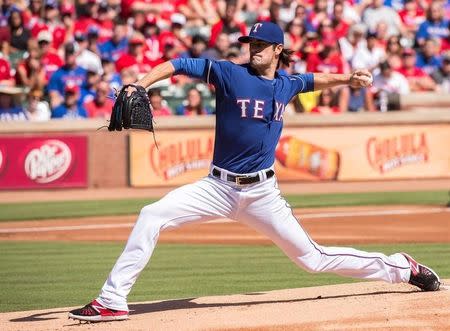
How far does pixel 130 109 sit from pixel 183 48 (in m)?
12.7

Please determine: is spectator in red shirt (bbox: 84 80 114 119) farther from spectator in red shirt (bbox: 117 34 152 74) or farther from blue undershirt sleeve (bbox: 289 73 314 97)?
blue undershirt sleeve (bbox: 289 73 314 97)

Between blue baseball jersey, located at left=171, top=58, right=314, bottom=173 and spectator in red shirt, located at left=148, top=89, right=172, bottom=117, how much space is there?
10324 millimetres

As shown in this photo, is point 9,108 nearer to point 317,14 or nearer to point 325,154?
point 325,154

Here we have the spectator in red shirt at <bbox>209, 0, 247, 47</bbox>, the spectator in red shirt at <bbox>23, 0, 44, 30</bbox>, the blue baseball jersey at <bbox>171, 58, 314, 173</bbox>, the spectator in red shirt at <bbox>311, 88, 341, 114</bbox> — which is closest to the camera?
the blue baseball jersey at <bbox>171, 58, 314, 173</bbox>

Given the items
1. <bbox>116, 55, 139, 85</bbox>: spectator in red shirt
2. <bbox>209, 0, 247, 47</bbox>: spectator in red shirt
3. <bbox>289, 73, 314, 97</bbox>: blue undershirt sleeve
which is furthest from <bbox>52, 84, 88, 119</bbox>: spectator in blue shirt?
<bbox>289, 73, 314, 97</bbox>: blue undershirt sleeve

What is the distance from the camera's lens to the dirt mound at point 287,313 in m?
6.71

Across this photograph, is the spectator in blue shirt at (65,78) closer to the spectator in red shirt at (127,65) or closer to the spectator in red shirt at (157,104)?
the spectator in red shirt at (127,65)

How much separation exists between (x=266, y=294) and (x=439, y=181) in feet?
37.2

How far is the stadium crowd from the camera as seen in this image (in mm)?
17953

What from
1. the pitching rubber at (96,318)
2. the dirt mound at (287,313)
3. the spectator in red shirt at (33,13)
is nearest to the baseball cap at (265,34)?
the dirt mound at (287,313)

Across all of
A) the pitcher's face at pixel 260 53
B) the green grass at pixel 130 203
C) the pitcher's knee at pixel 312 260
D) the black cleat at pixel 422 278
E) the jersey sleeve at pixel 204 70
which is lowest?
the green grass at pixel 130 203

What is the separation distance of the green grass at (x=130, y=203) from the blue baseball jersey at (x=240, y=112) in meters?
8.22

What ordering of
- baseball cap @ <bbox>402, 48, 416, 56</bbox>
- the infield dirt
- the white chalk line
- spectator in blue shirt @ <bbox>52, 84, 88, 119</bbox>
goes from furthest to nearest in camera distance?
baseball cap @ <bbox>402, 48, 416, 56</bbox>
spectator in blue shirt @ <bbox>52, 84, 88, 119</bbox>
the white chalk line
the infield dirt

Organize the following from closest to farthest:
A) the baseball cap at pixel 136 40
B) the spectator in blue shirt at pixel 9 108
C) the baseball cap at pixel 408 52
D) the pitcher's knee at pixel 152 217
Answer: the pitcher's knee at pixel 152 217
the spectator in blue shirt at pixel 9 108
the baseball cap at pixel 136 40
the baseball cap at pixel 408 52
